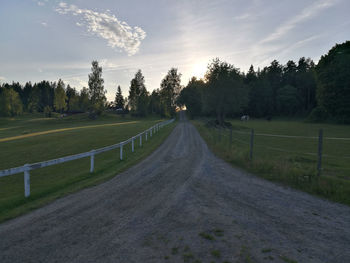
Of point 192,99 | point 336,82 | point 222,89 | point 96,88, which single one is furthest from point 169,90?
point 336,82

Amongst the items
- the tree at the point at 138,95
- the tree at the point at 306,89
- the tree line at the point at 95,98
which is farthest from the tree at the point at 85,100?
the tree at the point at 306,89

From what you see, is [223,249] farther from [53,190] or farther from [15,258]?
[53,190]

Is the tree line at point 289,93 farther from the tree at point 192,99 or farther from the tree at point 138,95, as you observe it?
the tree at point 138,95

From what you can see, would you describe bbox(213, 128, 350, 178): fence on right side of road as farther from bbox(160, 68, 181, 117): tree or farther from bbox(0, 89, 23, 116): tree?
bbox(0, 89, 23, 116): tree

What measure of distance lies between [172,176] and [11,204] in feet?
18.8

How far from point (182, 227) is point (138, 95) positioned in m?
88.5

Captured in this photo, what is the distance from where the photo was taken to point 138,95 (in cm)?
8906

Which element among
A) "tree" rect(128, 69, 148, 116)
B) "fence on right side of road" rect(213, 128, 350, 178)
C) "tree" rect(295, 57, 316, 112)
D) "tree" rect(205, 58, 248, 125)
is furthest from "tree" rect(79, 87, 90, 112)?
"tree" rect(295, 57, 316, 112)

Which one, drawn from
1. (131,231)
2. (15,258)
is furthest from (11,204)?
(131,231)

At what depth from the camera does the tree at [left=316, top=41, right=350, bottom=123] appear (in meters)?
49.6

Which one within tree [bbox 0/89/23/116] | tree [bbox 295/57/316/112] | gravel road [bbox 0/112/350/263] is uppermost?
tree [bbox 295/57/316/112]

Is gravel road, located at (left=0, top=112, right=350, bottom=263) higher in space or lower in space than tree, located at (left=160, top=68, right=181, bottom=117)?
lower

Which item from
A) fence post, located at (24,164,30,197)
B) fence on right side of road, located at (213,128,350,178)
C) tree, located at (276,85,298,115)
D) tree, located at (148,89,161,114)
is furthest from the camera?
tree, located at (148,89,161,114)

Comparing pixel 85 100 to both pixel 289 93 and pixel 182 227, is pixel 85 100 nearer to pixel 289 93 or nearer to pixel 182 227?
pixel 289 93
